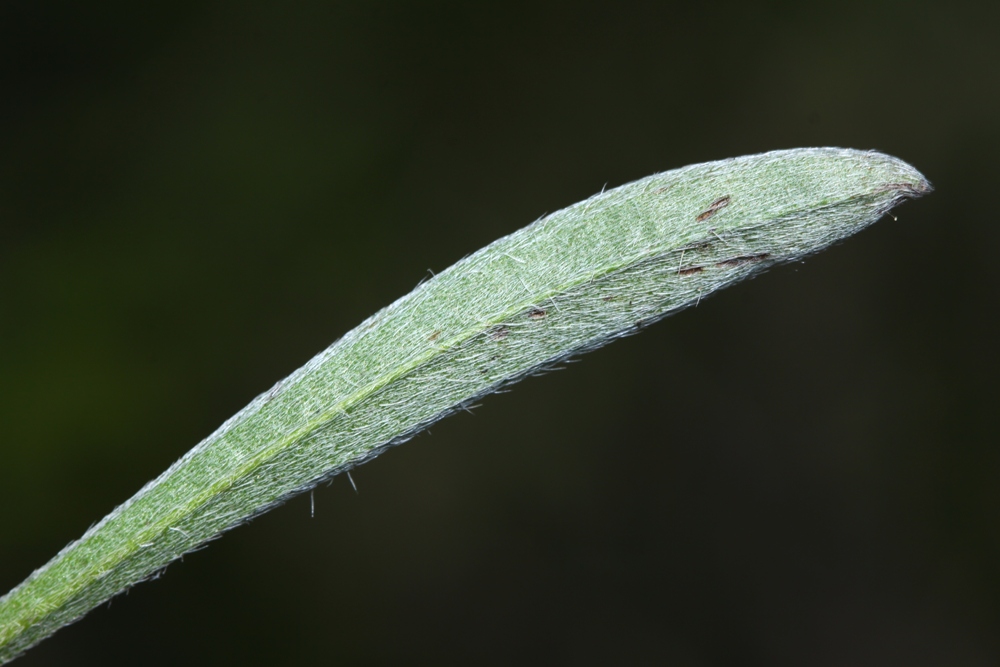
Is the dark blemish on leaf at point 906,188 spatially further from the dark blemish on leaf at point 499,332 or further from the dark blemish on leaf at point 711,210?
the dark blemish on leaf at point 499,332

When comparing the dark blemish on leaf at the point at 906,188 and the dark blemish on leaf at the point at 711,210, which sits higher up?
the dark blemish on leaf at the point at 711,210

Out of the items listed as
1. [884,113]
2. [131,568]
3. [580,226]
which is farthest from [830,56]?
[131,568]

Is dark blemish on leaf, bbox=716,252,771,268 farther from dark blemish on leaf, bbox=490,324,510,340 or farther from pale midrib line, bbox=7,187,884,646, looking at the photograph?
dark blemish on leaf, bbox=490,324,510,340

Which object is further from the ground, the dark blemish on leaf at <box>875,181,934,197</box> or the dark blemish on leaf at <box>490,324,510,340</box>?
the dark blemish on leaf at <box>490,324,510,340</box>

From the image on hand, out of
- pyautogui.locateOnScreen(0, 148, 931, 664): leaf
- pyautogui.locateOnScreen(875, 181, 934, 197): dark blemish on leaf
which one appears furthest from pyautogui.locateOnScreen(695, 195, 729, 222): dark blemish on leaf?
pyautogui.locateOnScreen(875, 181, 934, 197): dark blemish on leaf

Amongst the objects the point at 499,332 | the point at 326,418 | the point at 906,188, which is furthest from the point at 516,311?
the point at 906,188

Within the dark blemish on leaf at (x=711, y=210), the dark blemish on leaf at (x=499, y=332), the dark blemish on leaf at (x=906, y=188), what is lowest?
the dark blemish on leaf at (x=906, y=188)

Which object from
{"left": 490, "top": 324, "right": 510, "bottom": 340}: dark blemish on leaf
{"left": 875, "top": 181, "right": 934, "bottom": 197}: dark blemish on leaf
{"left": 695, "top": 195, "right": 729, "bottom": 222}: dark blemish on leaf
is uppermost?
{"left": 695, "top": 195, "right": 729, "bottom": 222}: dark blemish on leaf

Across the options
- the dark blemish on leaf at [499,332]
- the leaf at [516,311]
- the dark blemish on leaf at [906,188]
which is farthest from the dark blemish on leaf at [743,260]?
the dark blemish on leaf at [499,332]

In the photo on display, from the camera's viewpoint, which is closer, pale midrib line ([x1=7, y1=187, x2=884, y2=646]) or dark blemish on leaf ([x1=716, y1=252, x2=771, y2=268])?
pale midrib line ([x1=7, y1=187, x2=884, y2=646])
